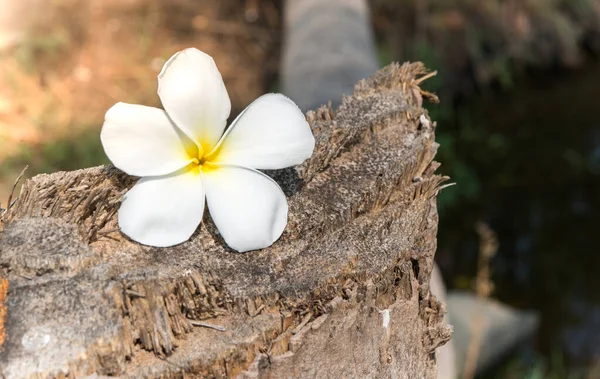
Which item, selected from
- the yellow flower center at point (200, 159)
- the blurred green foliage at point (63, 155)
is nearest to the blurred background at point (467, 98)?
the blurred green foliage at point (63, 155)

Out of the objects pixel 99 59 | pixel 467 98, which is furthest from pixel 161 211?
pixel 467 98

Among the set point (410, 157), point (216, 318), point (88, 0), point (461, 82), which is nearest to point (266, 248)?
point (216, 318)

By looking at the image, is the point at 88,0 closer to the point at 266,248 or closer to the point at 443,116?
the point at 443,116

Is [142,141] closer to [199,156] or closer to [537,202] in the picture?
[199,156]

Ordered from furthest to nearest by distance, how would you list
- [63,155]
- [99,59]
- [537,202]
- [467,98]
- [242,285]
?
1. [467,98]
2. [537,202]
3. [99,59]
4. [63,155]
5. [242,285]

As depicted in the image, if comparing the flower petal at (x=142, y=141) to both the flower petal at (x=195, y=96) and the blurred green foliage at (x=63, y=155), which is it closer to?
the flower petal at (x=195, y=96)

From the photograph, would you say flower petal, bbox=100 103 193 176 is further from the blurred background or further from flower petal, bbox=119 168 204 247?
the blurred background
